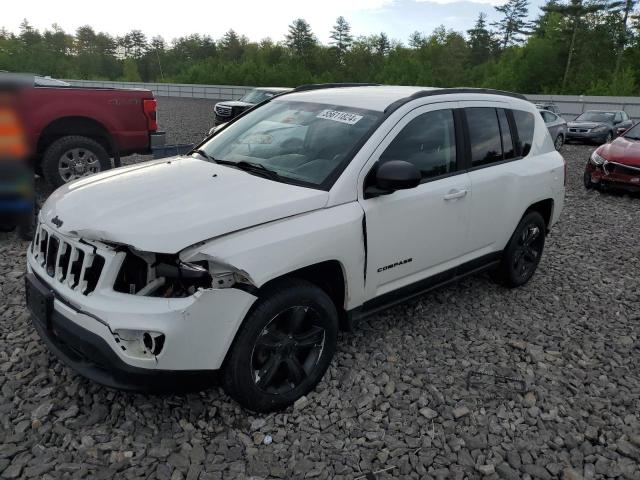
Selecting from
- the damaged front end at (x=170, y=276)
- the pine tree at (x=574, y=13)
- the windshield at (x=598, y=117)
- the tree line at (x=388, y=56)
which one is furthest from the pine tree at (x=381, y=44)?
the damaged front end at (x=170, y=276)

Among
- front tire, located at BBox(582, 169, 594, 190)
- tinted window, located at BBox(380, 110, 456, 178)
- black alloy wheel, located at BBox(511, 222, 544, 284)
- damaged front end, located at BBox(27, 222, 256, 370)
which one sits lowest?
front tire, located at BBox(582, 169, 594, 190)

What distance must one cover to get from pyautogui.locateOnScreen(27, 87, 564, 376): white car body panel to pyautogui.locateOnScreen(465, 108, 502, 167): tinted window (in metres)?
0.09

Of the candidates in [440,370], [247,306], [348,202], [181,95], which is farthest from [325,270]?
[181,95]

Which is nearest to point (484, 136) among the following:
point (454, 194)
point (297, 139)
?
point (454, 194)

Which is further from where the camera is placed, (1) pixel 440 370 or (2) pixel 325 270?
(1) pixel 440 370

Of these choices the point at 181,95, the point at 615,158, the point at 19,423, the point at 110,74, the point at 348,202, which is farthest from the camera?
the point at 110,74

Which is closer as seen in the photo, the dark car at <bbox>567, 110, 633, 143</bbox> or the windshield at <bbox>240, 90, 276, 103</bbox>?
the windshield at <bbox>240, 90, 276, 103</bbox>

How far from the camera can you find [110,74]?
6956cm

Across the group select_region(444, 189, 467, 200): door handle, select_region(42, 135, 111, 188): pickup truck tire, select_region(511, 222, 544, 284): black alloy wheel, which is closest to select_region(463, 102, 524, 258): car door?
select_region(444, 189, 467, 200): door handle

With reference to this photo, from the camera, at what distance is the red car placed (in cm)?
895

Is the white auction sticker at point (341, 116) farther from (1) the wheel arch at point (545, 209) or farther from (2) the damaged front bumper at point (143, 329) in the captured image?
(1) the wheel arch at point (545, 209)

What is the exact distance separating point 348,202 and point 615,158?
26.9 ft

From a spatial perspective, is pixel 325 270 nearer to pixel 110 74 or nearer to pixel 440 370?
pixel 440 370

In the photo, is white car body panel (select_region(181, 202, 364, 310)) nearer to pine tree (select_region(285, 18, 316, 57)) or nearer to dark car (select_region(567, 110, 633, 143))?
dark car (select_region(567, 110, 633, 143))
